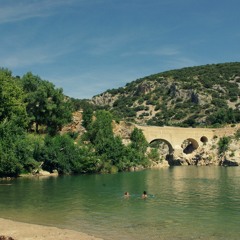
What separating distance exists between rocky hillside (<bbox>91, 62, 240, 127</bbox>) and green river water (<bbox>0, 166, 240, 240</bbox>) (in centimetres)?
6914

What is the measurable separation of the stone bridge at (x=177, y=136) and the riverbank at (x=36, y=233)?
191 ft

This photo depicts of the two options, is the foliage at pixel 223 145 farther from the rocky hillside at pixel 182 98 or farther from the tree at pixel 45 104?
the tree at pixel 45 104

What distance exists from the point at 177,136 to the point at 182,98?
46355 mm

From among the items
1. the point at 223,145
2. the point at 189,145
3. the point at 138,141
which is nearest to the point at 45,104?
the point at 138,141

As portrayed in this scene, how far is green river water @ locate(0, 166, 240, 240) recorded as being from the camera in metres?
18.6

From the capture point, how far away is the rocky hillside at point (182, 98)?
112500 millimetres

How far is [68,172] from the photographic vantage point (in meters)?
52.3

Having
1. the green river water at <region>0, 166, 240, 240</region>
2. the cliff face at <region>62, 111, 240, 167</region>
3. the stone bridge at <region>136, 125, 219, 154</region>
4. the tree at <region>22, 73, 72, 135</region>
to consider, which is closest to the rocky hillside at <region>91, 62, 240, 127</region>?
the cliff face at <region>62, 111, 240, 167</region>

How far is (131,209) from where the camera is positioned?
24750mm

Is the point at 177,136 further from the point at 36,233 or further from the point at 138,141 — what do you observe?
the point at 36,233

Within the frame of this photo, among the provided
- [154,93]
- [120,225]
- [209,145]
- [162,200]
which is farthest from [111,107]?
[120,225]

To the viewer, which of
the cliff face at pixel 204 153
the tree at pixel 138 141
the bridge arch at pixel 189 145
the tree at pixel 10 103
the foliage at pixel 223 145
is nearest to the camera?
the tree at pixel 10 103

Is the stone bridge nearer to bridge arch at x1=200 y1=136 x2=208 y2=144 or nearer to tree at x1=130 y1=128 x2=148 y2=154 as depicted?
bridge arch at x1=200 y1=136 x2=208 y2=144

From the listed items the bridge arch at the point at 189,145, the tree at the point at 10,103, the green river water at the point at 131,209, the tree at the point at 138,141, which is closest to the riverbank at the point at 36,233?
the green river water at the point at 131,209
